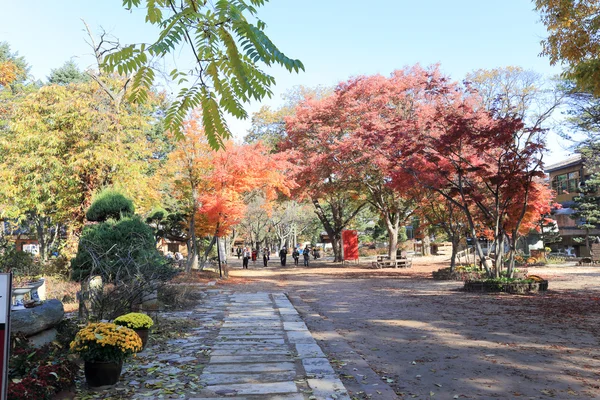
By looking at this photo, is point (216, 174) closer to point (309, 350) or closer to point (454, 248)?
point (454, 248)

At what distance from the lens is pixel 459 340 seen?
7020 millimetres

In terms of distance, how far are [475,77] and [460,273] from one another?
1739cm

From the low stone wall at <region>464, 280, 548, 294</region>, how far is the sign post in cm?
1297

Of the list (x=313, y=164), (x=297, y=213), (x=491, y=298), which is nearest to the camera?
(x=491, y=298)

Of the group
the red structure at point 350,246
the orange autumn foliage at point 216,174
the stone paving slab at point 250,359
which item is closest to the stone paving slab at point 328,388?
the stone paving slab at point 250,359

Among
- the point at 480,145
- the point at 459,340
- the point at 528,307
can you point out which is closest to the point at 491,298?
the point at 528,307

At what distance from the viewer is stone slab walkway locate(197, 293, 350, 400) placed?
444cm

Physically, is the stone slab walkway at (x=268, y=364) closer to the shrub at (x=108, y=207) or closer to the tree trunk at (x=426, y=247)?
the shrub at (x=108, y=207)

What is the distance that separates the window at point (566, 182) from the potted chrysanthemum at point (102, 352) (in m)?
39.8

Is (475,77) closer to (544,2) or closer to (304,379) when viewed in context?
(544,2)

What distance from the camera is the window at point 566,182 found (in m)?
36.9

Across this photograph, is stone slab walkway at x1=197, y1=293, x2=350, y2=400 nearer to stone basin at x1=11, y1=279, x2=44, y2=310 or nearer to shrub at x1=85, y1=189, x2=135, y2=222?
stone basin at x1=11, y1=279, x2=44, y2=310

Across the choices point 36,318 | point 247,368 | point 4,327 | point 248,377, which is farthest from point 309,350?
point 4,327

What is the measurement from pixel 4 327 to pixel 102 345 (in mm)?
2206
